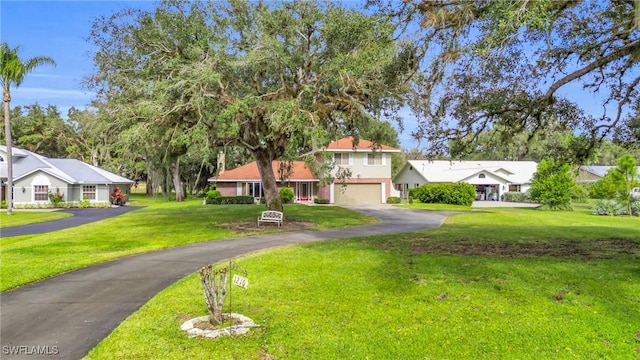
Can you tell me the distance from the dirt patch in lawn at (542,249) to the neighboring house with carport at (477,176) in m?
31.4

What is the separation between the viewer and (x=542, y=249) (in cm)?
1330

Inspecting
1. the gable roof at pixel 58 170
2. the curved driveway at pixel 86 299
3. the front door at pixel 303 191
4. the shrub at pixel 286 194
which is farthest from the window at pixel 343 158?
the curved driveway at pixel 86 299

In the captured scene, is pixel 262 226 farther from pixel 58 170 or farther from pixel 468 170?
pixel 468 170

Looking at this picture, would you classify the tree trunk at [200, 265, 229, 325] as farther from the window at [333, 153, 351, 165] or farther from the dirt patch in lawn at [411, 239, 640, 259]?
the window at [333, 153, 351, 165]

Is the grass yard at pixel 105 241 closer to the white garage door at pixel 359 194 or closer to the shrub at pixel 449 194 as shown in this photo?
the white garage door at pixel 359 194

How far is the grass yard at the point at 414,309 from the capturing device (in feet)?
19.2

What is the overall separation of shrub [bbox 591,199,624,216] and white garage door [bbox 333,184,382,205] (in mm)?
17370

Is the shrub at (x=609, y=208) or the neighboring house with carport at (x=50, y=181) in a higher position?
the neighboring house with carport at (x=50, y=181)

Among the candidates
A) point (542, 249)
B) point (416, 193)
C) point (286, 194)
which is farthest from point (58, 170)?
point (542, 249)

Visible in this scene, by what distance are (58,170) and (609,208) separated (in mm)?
45128

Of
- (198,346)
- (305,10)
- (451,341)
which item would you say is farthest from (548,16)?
(305,10)

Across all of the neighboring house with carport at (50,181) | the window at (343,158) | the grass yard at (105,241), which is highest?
the window at (343,158)

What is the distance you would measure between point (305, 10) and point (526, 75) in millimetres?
9627

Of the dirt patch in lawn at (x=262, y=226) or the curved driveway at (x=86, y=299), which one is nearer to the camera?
the curved driveway at (x=86, y=299)
